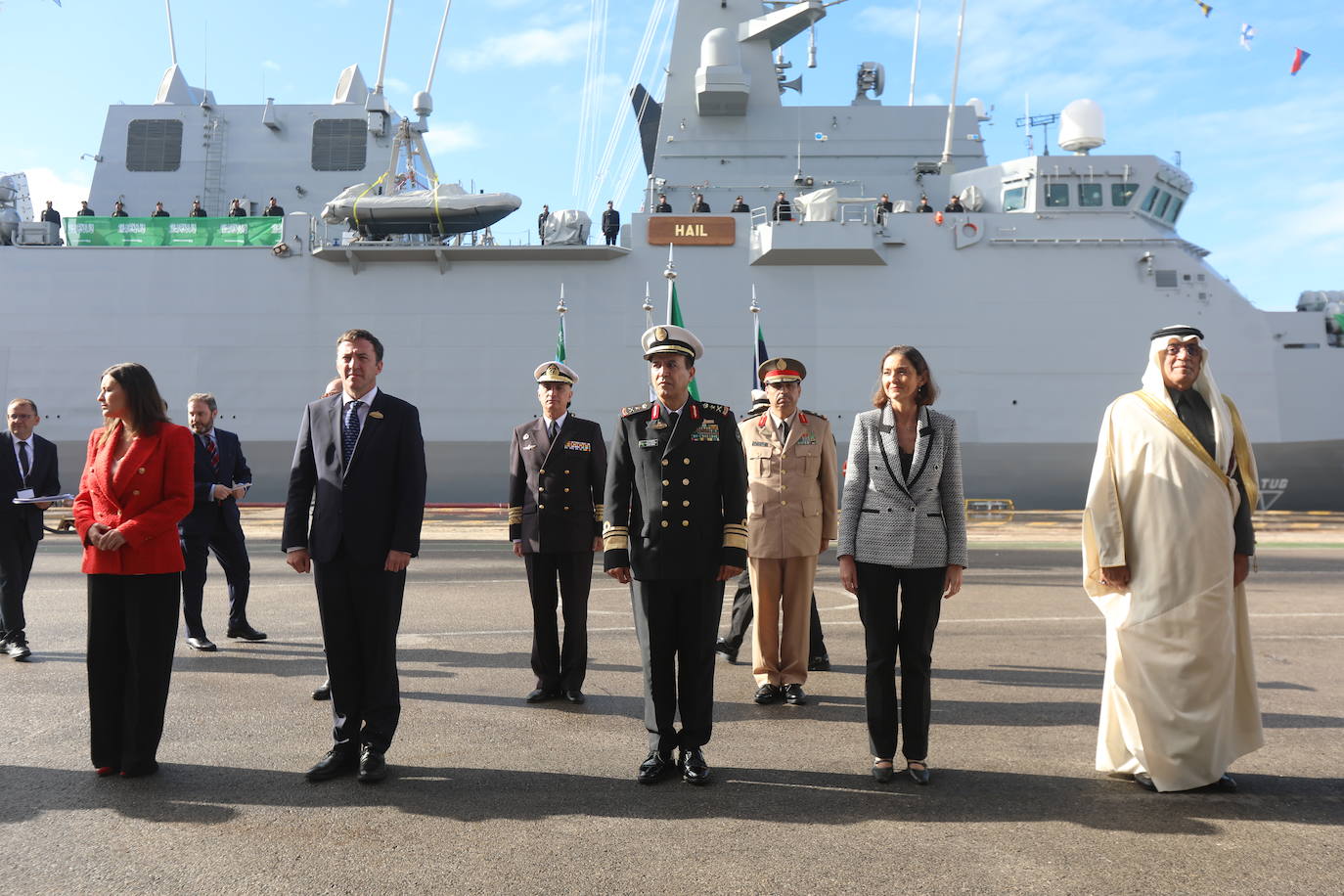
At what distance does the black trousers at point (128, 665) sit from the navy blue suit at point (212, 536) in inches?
97.8

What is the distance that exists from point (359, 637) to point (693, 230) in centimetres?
1521

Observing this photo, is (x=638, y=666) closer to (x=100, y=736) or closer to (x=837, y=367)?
(x=100, y=736)

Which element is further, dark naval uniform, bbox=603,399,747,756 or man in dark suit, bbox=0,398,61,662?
man in dark suit, bbox=0,398,61,662

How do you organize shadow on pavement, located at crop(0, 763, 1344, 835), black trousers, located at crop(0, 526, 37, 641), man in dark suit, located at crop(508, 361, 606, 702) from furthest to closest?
1. black trousers, located at crop(0, 526, 37, 641)
2. man in dark suit, located at crop(508, 361, 606, 702)
3. shadow on pavement, located at crop(0, 763, 1344, 835)

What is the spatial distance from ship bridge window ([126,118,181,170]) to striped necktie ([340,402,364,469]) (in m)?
20.4

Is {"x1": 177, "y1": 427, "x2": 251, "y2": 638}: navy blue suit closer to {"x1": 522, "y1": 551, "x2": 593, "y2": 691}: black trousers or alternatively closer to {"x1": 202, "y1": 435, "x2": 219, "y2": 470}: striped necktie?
{"x1": 202, "y1": 435, "x2": 219, "y2": 470}: striped necktie

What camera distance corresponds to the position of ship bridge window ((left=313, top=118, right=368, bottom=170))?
20344 millimetres

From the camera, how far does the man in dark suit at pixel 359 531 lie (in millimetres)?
3605

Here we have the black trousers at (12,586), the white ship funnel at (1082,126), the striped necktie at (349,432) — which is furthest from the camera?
the white ship funnel at (1082,126)

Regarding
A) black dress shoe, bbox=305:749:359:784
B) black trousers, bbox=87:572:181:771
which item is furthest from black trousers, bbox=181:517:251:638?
black dress shoe, bbox=305:749:359:784

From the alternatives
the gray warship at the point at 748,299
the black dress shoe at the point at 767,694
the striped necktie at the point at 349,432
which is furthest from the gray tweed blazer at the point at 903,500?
the gray warship at the point at 748,299

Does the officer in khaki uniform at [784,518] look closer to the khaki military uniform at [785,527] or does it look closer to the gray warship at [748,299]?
the khaki military uniform at [785,527]

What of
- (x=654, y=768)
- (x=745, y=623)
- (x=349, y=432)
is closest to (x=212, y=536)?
(x=349, y=432)

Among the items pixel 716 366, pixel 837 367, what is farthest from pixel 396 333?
pixel 837 367
